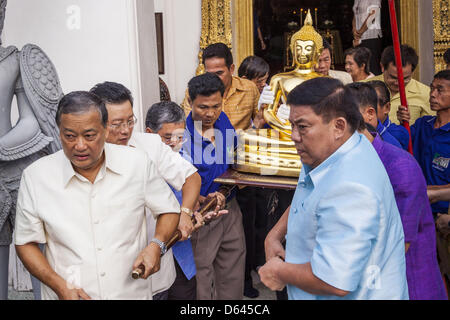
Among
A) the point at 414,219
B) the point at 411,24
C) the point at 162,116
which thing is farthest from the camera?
the point at 411,24

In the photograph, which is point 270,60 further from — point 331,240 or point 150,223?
point 331,240

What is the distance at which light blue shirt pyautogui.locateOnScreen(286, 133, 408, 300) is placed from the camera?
132 cm

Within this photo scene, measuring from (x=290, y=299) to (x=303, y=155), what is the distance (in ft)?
1.41

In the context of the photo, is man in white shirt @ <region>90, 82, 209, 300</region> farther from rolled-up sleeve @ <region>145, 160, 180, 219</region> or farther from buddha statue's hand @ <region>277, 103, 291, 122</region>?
buddha statue's hand @ <region>277, 103, 291, 122</region>

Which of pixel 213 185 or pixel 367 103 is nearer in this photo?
pixel 367 103

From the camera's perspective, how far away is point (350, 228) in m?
1.31

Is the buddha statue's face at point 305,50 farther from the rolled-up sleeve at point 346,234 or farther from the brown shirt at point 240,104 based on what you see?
the rolled-up sleeve at point 346,234

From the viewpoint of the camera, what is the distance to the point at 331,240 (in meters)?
1.33

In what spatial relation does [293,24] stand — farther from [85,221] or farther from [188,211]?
[85,221]

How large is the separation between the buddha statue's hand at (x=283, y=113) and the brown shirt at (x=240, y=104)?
72 centimetres

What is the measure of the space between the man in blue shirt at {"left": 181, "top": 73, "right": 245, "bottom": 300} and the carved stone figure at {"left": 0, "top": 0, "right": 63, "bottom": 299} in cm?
69

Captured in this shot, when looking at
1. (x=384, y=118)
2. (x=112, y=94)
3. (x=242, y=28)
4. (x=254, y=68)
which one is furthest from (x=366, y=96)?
(x=242, y=28)

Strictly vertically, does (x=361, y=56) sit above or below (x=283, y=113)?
above

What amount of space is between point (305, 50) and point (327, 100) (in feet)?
4.55
